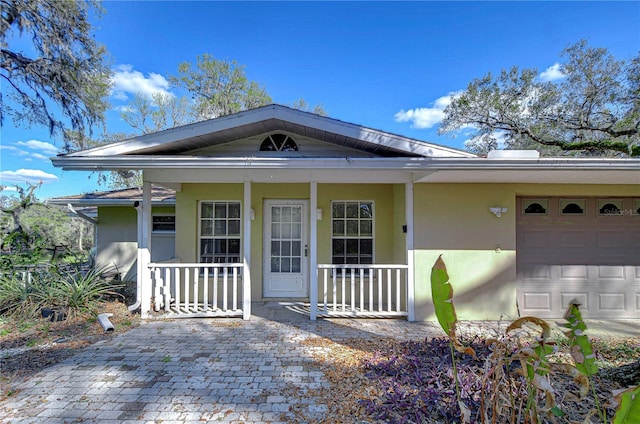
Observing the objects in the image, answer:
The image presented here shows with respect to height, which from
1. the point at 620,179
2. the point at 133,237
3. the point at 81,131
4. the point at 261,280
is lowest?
the point at 261,280

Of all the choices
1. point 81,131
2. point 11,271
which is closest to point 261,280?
point 11,271

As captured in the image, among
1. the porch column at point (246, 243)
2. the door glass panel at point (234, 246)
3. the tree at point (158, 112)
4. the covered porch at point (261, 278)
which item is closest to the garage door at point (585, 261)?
the covered porch at point (261, 278)

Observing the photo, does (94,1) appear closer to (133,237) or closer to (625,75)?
(133,237)

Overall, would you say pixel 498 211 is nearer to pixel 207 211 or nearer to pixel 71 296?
pixel 207 211

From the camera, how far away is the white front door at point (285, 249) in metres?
6.73

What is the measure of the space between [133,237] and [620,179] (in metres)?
10.9

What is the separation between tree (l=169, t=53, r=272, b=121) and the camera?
18.0m

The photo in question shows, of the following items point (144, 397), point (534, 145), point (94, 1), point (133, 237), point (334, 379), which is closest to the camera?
point (144, 397)

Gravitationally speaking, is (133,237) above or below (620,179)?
below

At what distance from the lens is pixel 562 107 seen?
526 inches

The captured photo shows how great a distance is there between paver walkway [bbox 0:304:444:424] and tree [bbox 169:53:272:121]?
15.8 m

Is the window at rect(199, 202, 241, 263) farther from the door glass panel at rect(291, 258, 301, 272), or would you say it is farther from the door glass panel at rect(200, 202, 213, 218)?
the door glass panel at rect(291, 258, 301, 272)

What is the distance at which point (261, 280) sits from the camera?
6699mm

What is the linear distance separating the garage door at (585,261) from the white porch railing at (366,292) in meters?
2.24
